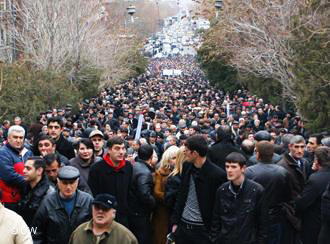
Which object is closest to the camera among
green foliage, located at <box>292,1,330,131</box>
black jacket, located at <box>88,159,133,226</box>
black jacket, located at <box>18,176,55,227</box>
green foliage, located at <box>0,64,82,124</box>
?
black jacket, located at <box>18,176,55,227</box>

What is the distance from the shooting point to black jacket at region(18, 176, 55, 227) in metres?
6.75

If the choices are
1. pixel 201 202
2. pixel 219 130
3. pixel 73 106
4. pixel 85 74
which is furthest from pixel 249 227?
pixel 85 74

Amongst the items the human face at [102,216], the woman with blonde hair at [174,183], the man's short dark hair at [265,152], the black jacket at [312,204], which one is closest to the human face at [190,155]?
the woman with blonde hair at [174,183]

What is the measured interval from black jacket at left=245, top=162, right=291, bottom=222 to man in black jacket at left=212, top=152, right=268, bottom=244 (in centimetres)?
61

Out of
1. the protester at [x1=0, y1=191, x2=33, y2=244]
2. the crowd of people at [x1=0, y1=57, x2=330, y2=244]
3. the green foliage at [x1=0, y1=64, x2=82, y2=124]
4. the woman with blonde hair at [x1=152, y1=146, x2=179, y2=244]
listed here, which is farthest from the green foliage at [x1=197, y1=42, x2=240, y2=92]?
the protester at [x1=0, y1=191, x2=33, y2=244]

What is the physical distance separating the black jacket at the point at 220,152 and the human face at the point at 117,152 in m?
1.41

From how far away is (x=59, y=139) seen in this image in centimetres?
1009

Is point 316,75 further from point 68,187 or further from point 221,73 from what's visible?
point 221,73

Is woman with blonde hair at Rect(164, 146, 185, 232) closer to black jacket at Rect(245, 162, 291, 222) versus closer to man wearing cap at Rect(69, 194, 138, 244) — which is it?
black jacket at Rect(245, 162, 291, 222)

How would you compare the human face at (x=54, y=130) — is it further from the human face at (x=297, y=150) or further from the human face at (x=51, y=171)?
the human face at (x=297, y=150)

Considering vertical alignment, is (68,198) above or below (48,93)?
above

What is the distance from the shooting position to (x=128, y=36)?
55875 mm

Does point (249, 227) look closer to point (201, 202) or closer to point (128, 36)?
point (201, 202)

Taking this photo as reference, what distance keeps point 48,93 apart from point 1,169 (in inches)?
756
